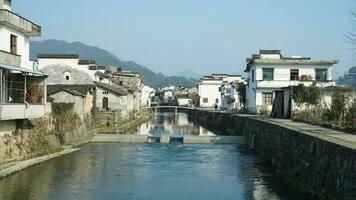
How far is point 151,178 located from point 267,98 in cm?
3233

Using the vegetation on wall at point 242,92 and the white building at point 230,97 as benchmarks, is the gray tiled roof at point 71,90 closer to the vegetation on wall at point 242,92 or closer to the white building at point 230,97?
the vegetation on wall at point 242,92

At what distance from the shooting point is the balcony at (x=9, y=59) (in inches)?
1021

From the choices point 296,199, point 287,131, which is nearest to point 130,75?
point 287,131

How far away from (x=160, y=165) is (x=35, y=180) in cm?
884

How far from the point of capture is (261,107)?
182 ft

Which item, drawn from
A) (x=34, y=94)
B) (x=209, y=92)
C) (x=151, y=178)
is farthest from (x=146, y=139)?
(x=209, y=92)

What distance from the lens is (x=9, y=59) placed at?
26922 millimetres

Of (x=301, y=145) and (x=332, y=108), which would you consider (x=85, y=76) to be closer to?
(x=332, y=108)

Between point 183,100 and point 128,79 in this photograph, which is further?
point 183,100

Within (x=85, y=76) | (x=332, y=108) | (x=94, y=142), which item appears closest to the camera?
(x=332, y=108)

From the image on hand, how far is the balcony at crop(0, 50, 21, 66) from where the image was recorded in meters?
25.9

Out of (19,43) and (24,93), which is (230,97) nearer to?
(19,43)

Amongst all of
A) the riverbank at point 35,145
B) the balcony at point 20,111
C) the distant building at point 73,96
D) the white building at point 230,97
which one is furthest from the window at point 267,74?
the balcony at point 20,111

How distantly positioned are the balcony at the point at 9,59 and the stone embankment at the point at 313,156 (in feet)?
50.8
